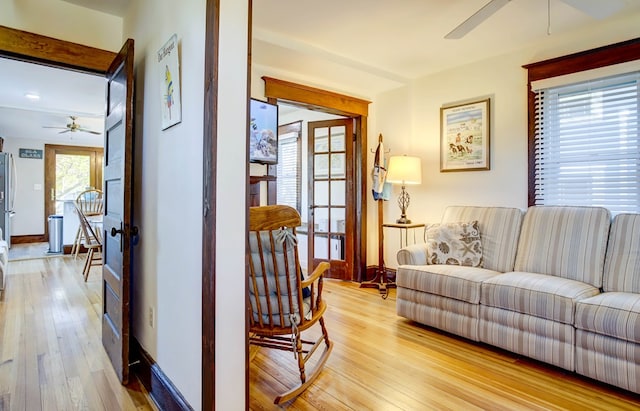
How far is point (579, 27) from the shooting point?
120 inches

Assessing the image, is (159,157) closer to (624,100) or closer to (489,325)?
(489,325)

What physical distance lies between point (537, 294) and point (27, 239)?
374 inches

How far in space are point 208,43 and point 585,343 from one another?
262cm

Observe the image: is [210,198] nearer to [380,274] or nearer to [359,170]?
[380,274]

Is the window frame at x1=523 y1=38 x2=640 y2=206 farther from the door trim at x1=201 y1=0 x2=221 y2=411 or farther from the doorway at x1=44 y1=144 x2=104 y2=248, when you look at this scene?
the doorway at x1=44 y1=144 x2=104 y2=248

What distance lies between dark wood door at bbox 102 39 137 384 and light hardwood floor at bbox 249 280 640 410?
2.80ft

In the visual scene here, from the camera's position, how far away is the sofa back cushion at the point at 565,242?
8.36 ft

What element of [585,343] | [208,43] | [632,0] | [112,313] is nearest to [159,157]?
[208,43]

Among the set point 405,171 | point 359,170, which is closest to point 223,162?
point 405,171

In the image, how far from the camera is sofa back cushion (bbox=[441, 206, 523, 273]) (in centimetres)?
299

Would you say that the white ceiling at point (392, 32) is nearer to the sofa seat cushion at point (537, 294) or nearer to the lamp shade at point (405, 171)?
the lamp shade at point (405, 171)

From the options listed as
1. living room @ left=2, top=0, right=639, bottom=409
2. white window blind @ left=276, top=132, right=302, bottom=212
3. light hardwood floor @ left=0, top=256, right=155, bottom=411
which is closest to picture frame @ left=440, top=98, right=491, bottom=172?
living room @ left=2, top=0, right=639, bottom=409

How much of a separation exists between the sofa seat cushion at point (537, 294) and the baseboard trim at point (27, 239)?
9114 millimetres

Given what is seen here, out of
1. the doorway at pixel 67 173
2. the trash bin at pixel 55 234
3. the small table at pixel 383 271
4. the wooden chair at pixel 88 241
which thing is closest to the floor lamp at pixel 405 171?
the small table at pixel 383 271
